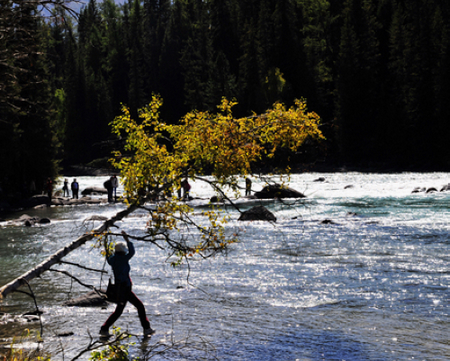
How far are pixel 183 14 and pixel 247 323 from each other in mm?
104029

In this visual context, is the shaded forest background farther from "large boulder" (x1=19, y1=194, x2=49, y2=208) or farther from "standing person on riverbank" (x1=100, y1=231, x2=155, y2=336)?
"standing person on riverbank" (x1=100, y1=231, x2=155, y2=336)

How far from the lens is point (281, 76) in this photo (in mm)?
80000

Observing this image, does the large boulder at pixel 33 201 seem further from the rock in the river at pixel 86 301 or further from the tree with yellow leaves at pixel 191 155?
the tree with yellow leaves at pixel 191 155

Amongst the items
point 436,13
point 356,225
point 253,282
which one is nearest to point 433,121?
point 436,13

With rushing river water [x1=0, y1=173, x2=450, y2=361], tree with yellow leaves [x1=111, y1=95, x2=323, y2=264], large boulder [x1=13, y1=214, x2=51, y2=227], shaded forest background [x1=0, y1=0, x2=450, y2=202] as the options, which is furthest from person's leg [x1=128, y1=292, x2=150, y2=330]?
shaded forest background [x1=0, y1=0, x2=450, y2=202]

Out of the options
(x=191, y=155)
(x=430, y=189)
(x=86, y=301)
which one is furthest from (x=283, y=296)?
(x=430, y=189)

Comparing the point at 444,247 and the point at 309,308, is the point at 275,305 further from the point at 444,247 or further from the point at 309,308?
the point at 444,247

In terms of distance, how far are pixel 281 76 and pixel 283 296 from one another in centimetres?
7083

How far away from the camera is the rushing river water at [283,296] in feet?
29.4

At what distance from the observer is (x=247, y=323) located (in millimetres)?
10180

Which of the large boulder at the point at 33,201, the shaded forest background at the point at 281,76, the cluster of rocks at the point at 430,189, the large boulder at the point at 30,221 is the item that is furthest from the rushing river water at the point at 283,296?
the shaded forest background at the point at 281,76

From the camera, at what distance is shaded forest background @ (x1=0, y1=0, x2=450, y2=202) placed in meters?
65.5

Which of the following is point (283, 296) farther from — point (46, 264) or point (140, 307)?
point (46, 264)

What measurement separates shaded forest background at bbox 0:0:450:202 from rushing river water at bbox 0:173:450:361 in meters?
24.6
